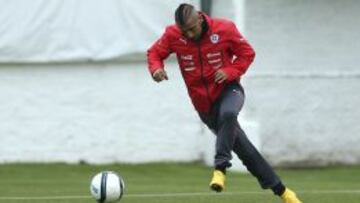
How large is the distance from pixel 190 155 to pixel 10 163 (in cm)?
341

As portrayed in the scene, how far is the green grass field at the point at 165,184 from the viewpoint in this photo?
522 inches

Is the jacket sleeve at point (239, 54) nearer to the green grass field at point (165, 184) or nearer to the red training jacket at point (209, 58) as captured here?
the red training jacket at point (209, 58)

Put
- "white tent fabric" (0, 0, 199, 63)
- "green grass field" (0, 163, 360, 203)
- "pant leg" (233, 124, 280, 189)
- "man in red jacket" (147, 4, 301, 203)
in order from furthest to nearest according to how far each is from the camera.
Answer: "white tent fabric" (0, 0, 199, 63) < "green grass field" (0, 163, 360, 203) < "pant leg" (233, 124, 280, 189) < "man in red jacket" (147, 4, 301, 203)

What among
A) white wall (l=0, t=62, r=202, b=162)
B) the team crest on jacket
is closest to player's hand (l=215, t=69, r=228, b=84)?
the team crest on jacket

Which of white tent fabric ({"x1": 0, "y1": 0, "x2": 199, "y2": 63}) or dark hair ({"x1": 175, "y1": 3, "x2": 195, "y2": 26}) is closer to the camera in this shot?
dark hair ({"x1": 175, "y1": 3, "x2": 195, "y2": 26})

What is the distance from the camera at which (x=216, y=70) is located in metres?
11.1

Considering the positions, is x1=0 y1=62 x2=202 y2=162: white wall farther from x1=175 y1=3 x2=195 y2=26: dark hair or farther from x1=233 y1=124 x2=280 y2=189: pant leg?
x1=175 y1=3 x2=195 y2=26: dark hair

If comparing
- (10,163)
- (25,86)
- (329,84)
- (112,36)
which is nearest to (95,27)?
(112,36)

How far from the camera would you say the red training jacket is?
11156mm

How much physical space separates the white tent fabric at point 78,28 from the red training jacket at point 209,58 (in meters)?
9.32

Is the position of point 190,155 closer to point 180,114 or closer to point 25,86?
point 180,114

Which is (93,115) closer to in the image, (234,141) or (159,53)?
(159,53)

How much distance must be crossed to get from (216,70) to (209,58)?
156mm

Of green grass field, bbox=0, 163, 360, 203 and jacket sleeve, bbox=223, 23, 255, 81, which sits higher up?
jacket sleeve, bbox=223, 23, 255, 81
